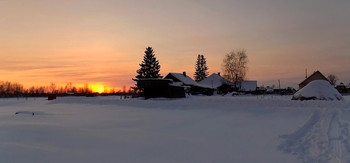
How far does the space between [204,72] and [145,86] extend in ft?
231

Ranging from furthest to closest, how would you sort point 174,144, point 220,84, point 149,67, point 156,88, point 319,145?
point 220,84 < point 149,67 < point 156,88 < point 174,144 < point 319,145

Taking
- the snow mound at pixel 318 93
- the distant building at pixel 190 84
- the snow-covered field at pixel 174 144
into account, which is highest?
the distant building at pixel 190 84

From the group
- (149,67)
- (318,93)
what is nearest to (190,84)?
(149,67)

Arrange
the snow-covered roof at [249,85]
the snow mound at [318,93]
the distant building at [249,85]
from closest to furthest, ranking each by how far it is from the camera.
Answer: the snow mound at [318,93] < the distant building at [249,85] < the snow-covered roof at [249,85]

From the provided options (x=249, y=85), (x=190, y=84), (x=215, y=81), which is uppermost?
(x=215, y=81)

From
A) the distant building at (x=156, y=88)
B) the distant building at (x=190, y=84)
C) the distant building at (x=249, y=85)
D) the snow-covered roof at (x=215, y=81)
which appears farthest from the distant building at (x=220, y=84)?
the distant building at (x=156, y=88)

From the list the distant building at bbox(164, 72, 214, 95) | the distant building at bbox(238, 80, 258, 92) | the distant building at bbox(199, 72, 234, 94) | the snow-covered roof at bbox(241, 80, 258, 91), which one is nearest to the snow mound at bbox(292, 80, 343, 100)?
the distant building at bbox(164, 72, 214, 95)

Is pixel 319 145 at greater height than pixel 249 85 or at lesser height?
lesser

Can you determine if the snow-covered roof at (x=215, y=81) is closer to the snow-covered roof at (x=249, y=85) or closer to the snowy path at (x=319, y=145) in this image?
the snow-covered roof at (x=249, y=85)

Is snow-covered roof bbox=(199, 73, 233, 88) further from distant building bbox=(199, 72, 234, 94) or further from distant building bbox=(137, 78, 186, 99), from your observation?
distant building bbox=(137, 78, 186, 99)

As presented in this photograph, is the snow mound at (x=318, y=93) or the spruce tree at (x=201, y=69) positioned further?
the spruce tree at (x=201, y=69)

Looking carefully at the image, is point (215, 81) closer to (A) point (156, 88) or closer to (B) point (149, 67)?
(B) point (149, 67)

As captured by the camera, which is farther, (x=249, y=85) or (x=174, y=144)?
(x=249, y=85)

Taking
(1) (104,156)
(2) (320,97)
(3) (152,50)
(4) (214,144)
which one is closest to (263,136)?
(4) (214,144)
